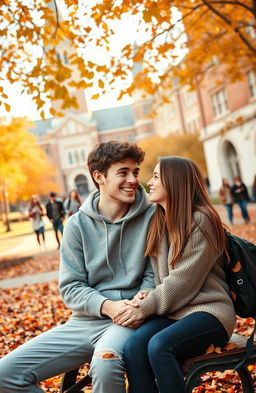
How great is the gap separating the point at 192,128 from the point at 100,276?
155 feet

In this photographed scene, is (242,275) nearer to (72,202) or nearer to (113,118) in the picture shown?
(72,202)

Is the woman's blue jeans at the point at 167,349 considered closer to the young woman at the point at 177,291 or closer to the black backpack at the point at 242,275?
the young woman at the point at 177,291

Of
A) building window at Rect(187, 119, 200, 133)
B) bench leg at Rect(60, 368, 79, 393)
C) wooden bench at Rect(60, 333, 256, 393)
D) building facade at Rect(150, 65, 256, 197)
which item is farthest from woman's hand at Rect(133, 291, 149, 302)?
building window at Rect(187, 119, 200, 133)

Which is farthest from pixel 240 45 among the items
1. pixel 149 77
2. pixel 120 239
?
pixel 120 239

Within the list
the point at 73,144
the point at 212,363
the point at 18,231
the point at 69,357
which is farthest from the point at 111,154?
the point at 73,144

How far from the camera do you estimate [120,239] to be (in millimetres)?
3123

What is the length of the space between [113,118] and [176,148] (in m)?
39.7

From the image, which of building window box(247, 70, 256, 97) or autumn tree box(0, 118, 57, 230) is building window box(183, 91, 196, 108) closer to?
autumn tree box(0, 118, 57, 230)

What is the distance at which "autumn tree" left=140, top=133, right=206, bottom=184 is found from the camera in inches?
1590

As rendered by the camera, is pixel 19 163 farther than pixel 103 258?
Yes

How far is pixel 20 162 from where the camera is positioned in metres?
44.0

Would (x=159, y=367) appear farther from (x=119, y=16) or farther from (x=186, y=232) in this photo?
(x=119, y=16)

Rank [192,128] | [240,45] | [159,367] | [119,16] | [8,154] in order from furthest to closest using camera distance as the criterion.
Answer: [192,128] → [8,154] → [240,45] → [119,16] → [159,367]

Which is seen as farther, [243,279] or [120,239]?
[120,239]
